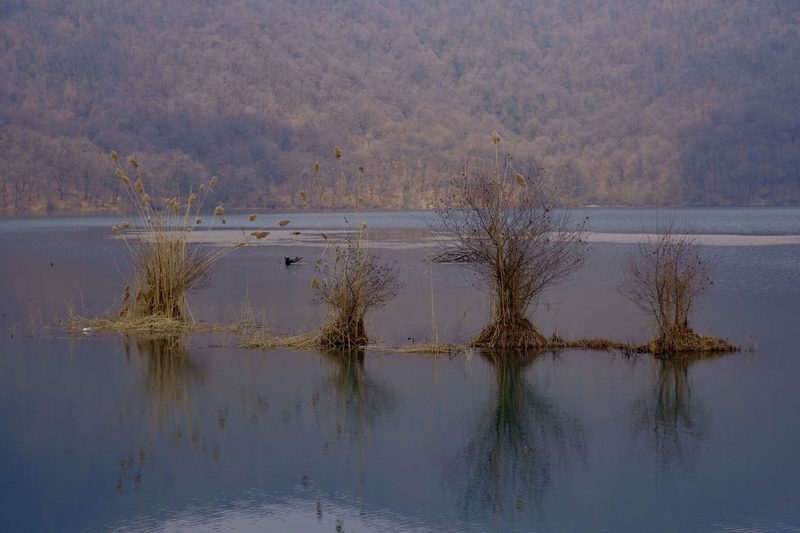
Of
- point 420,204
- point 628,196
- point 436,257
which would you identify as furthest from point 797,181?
point 436,257

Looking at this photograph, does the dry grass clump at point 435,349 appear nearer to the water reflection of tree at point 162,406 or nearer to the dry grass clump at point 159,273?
the water reflection of tree at point 162,406

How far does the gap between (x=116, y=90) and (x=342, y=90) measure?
93.5 ft

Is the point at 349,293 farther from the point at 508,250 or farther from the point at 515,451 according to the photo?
the point at 515,451

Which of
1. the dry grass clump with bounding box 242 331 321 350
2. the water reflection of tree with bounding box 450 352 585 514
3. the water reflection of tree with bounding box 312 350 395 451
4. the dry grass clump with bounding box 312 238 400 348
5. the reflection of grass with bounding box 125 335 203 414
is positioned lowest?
the water reflection of tree with bounding box 450 352 585 514

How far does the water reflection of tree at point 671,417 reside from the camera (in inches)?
323

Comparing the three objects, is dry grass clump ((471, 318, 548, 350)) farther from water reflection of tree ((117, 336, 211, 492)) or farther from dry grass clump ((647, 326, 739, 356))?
water reflection of tree ((117, 336, 211, 492))

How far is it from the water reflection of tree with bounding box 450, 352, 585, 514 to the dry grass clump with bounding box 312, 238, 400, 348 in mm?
2197

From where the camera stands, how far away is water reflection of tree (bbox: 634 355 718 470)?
8.21 m

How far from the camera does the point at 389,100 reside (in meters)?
136

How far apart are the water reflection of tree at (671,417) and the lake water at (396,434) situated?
Answer: 3 cm

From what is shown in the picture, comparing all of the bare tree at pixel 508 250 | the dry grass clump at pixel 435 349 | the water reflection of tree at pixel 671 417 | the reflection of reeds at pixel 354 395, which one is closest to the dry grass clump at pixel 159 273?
the reflection of reeds at pixel 354 395

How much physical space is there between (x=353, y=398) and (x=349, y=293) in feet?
7.39

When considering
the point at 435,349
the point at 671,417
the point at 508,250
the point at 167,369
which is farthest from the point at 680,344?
→ the point at 167,369

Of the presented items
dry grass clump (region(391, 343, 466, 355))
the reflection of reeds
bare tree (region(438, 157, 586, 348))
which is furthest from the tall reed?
bare tree (region(438, 157, 586, 348))
